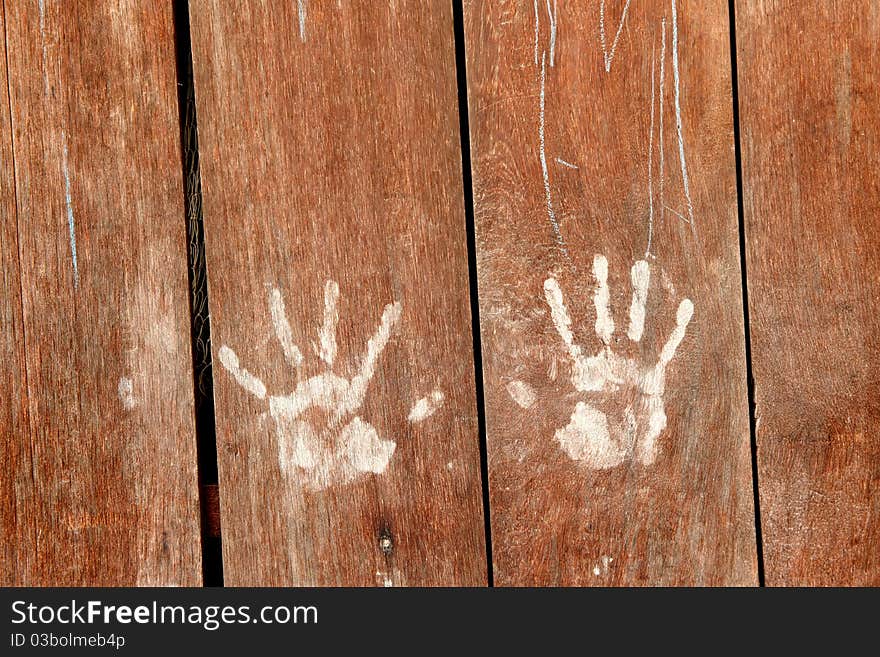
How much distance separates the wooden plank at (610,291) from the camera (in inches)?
37.9

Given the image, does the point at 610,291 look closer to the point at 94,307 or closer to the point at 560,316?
the point at 560,316

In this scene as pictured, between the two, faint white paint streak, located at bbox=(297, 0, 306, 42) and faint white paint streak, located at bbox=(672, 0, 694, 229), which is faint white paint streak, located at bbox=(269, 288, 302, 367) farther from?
faint white paint streak, located at bbox=(672, 0, 694, 229)

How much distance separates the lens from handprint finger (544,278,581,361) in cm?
98

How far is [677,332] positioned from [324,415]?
46 cm

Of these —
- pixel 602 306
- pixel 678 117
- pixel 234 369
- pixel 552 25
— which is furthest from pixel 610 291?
pixel 234 369

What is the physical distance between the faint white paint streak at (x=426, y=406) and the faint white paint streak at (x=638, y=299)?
25 centimetres

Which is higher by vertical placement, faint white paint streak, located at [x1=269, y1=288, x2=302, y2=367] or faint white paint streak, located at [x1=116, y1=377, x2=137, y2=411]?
faint white paint streak, located at [x1=269, y1=288, x2=302, y2=367]

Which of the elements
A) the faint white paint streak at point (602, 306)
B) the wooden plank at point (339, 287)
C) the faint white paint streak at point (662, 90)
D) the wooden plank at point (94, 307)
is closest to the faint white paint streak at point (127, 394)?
Result: the wooden plank at point (94, 307)

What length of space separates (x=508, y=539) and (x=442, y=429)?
0.16m

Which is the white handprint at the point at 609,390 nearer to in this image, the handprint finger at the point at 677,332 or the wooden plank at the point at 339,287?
the handprint finger at the point at 677,332

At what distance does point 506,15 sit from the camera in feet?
3.17

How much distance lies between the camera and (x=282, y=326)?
984 millimetres

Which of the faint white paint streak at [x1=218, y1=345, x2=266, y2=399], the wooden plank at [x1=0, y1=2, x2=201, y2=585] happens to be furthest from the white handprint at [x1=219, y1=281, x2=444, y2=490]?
the wooden plank at [x1=0, y1=2, x2=201, y2=585]

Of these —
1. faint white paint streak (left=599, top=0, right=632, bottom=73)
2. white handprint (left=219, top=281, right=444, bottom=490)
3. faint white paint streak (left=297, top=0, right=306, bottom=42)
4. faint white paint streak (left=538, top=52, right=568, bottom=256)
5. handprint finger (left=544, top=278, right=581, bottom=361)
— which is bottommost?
white handprint (left=219, top=281, right=444, bottom=490)
